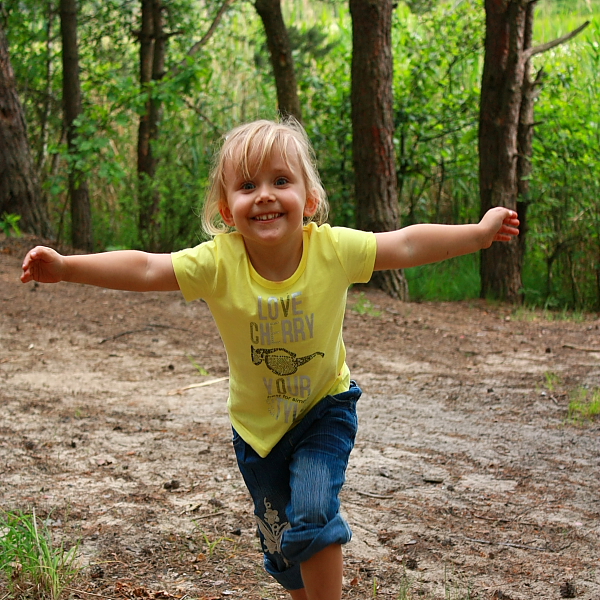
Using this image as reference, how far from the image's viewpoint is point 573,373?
5.73 metres

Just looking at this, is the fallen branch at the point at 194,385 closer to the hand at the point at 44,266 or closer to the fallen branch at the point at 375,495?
the fallen branch at the point at 375,495

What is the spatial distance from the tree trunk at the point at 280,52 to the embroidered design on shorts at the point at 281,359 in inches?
250

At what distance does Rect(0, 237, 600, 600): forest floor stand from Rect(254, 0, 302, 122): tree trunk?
3.19 m

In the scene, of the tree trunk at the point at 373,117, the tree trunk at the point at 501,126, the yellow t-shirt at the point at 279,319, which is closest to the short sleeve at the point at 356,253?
the yellow t-shirt at the point at 279,319

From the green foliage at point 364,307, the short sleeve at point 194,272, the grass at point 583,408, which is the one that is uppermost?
the short sleeve at point 194,272

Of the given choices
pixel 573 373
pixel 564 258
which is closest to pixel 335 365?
pixel 573 373

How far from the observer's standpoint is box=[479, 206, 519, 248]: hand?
2393mm

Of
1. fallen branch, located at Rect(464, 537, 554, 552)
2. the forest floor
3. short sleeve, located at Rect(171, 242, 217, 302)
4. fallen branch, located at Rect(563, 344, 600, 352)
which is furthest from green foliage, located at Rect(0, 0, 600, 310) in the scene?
fallen branch, located at Rect(464, 537, 554, 552)

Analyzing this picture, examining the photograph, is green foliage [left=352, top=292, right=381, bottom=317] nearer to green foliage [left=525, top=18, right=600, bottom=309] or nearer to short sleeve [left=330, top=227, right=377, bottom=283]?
green foliage [left=525, top=18, right=600, bottom=309]

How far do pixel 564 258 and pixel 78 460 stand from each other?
706 centimetres

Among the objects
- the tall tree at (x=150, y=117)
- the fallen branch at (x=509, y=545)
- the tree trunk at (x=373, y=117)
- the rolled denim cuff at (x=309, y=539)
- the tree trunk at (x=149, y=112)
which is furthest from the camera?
the tree trunk at (x=149, y=112)

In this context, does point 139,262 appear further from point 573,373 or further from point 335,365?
point 573,373

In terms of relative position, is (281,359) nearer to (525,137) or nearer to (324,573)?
(324,573)

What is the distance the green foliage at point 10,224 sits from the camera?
760 cm
